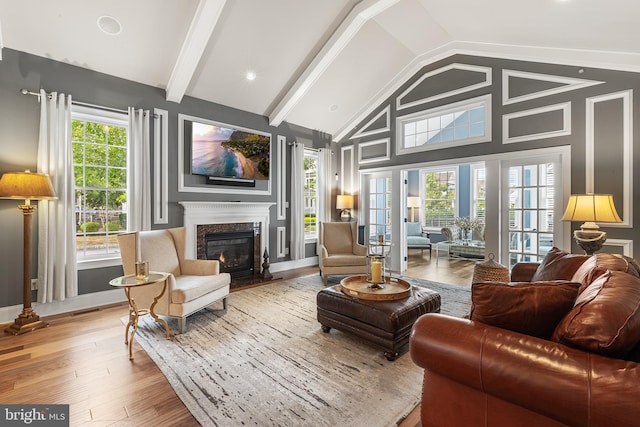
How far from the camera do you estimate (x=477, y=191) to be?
7.66 m

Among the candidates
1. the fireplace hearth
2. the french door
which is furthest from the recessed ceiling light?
the french door

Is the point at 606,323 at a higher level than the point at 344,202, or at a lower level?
lower

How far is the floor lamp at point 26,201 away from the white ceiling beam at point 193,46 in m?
1.87

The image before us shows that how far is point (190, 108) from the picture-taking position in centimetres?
441

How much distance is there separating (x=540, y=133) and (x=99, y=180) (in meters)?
5.87

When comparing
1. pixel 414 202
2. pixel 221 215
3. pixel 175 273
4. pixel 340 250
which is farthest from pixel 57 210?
pixel 414 202

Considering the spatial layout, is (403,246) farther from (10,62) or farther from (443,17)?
(10,62)

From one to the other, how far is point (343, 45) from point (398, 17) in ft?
2.73

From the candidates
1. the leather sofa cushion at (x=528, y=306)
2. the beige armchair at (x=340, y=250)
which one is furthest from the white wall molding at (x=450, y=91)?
the leather sofa cushion at (x=528, y=306)

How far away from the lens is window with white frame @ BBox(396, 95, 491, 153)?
4.58 m

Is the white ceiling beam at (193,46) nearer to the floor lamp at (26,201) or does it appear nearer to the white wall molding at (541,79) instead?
the floor lamp at (26,201)

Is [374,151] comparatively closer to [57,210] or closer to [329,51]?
[329,51]

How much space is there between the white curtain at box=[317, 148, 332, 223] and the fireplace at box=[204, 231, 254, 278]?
5.73 feet

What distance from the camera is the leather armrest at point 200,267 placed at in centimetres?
340
